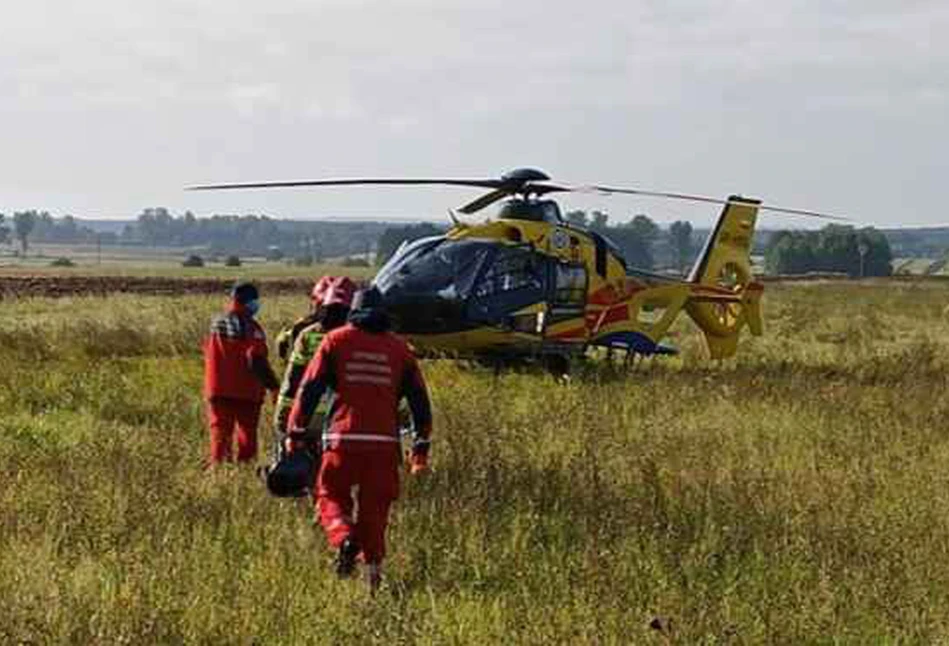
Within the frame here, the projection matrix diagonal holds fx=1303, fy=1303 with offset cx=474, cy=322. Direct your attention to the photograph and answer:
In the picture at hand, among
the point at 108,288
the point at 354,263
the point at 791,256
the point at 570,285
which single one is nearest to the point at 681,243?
the point at 791,256

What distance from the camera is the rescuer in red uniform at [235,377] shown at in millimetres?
9266

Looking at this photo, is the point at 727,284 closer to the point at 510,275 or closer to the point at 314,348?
the point at 510,275

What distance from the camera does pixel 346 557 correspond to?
6.37 meters

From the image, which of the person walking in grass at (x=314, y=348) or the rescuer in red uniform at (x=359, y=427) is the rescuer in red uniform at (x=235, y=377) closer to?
the person walking in grass at (x=314, y=348)

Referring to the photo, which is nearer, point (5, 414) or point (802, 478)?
point (802, 478)

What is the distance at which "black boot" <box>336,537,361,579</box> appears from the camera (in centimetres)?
635

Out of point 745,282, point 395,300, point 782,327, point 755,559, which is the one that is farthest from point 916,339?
point 755,559

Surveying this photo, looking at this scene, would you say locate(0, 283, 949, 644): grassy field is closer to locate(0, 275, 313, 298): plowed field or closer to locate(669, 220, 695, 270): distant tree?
locate(0, 275, 313, 298): plowed field

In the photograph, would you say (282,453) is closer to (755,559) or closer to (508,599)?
(508,599)

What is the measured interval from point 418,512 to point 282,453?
114 centimetres

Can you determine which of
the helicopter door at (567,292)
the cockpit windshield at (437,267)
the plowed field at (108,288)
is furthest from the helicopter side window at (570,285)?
the plowed field at (108,288)

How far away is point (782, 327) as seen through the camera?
29.7 m

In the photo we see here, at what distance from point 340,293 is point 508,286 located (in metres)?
8.61

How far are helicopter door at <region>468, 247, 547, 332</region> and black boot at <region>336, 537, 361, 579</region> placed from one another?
9.07m
